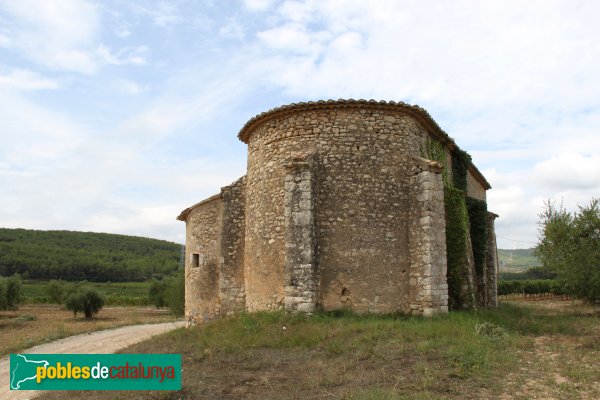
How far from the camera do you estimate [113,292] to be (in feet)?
208

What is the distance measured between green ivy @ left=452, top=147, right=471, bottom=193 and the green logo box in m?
12.3

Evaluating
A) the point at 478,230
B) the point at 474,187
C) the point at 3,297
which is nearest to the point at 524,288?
the point at 474,187

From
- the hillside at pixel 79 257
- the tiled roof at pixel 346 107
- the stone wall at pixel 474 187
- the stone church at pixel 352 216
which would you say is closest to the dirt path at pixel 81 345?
the stone church at pixel 352 216

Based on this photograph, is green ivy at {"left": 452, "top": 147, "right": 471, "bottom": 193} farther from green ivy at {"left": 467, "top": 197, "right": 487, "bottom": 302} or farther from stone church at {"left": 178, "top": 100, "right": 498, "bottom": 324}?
stone church at {"left": 178, "top": 100, "right": 498, "bottom": 324}

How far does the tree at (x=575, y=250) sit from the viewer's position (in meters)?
16.2

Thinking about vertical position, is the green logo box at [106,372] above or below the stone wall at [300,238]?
below

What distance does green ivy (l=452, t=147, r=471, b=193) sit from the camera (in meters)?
16.3

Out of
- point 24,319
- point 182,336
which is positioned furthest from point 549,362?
point 24,319


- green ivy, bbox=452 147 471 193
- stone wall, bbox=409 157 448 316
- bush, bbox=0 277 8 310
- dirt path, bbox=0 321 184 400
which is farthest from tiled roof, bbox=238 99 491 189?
bush, bbox=0 277 8 310

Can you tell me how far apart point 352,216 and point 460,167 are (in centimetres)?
692

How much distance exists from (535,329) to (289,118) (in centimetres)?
856

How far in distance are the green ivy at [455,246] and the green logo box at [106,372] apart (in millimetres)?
8214

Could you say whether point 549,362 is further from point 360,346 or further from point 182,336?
point 182,336

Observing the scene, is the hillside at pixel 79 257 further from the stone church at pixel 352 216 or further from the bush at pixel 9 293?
the stone church at pixel 352 216
